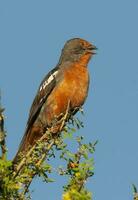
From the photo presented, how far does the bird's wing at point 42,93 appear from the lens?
1020 centimetres

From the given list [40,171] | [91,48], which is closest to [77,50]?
[91,48]

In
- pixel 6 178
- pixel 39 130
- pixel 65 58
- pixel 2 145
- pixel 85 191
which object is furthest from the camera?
pixel 65 58

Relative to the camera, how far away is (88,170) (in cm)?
357

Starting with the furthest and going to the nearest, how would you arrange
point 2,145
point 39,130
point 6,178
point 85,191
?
point 39,130, point 2,145, point 6,178, point 85,191

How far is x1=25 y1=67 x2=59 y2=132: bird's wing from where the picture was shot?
10201 mm

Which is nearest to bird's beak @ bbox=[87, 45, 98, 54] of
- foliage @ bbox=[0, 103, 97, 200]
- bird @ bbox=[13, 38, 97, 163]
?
bird @ bbox=[13, 38, 97, 163]

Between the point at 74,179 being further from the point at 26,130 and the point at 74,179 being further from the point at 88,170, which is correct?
the point at 26,130

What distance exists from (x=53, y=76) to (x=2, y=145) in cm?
645

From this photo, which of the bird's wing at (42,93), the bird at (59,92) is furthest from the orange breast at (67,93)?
the bird's wing at (42,93)

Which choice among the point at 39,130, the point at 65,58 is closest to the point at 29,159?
the point at 39,130

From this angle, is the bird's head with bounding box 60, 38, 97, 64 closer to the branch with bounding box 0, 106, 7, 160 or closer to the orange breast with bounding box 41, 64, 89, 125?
the orange breast with bounding box 41, 64, 89, 125

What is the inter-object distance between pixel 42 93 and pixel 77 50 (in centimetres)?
136

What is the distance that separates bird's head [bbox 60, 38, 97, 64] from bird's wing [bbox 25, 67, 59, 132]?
0.60 metres

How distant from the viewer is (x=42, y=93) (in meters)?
10.4
